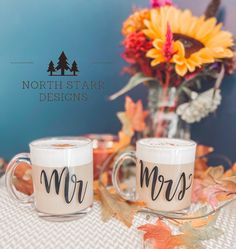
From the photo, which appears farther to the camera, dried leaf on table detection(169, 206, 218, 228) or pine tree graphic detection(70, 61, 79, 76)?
pine tree graphic detection(70, 61, 79, 76)

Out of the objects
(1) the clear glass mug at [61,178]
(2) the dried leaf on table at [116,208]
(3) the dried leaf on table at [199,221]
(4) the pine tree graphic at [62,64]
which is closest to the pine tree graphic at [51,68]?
(4) the pine tree graphic at [62,64]

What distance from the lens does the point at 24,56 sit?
0.60 meters

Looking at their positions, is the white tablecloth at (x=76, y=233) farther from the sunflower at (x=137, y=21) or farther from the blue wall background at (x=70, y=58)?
the sunflower at (x=137, y=21)

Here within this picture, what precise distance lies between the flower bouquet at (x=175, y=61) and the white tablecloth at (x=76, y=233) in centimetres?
25

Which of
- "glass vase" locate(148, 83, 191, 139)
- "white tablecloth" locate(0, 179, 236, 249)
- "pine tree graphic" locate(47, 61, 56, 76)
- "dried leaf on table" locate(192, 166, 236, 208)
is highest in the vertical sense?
"pine tree graphic" locate(47, 61, 56, 76)

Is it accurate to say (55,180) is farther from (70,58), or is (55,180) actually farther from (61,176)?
(70,58)

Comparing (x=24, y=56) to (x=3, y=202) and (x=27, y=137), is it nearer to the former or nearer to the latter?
(x=27, y=137)

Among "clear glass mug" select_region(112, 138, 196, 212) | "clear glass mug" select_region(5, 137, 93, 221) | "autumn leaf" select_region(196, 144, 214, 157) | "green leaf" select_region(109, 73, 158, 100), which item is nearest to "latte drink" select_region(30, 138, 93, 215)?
"clear glass mug" select_region(5, 137, 93, 221)

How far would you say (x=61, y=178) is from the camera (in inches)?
19.6

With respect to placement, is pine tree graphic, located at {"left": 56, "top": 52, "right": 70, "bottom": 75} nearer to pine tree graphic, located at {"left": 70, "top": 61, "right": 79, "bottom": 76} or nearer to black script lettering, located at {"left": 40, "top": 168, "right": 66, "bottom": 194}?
pine tree graphic, located at {"left": 70, "top": 61, "right": 79, "bottom": 76}

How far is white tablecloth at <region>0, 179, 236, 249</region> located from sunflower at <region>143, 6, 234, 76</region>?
31 cm

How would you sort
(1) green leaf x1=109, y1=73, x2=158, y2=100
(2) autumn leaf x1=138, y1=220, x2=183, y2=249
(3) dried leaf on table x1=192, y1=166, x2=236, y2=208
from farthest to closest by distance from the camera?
(1) green leaf x1=109, y1=73, x2=158, y2=100
(3) dried leaf on table x1=192, y1=166, x2=236, y2=208
(2) autumn leaf x1=138, y1=220, x2=183, y2=249

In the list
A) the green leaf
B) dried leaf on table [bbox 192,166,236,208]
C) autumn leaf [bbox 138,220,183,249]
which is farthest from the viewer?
the green leaf

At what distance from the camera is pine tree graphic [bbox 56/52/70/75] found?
0.61 meters
